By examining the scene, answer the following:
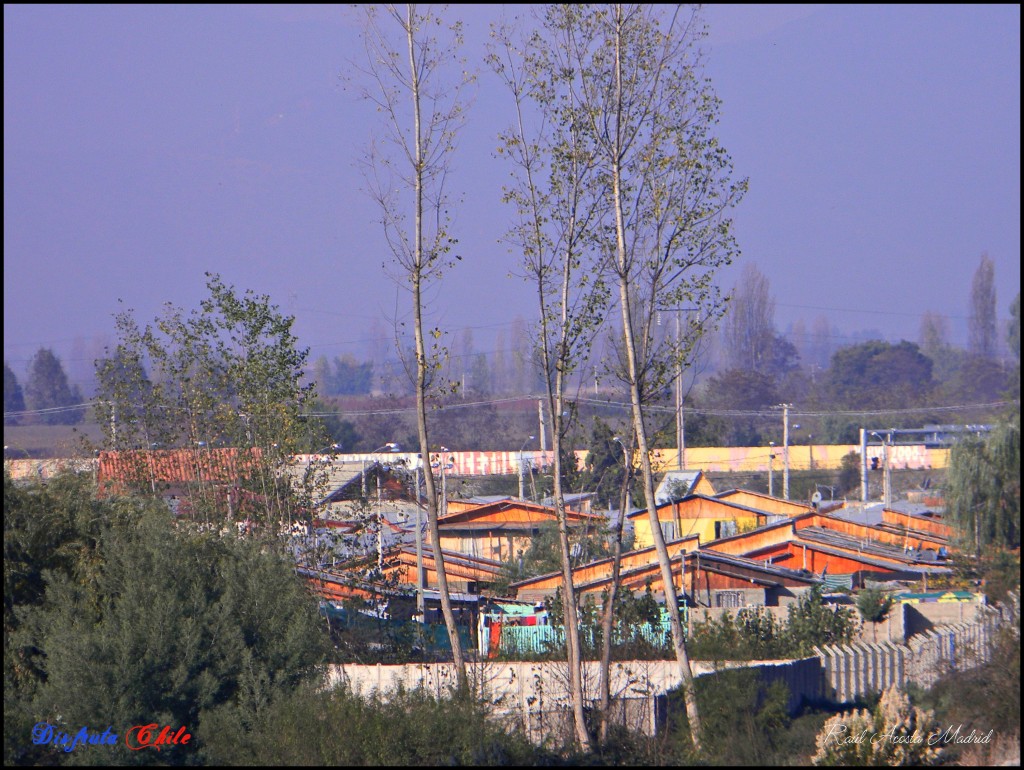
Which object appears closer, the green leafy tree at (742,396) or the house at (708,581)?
the house at (708,581)

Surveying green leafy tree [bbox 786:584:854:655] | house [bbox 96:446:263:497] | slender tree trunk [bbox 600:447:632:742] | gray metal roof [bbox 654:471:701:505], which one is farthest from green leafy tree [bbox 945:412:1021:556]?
gray metal roof [bbox 654:471:701:505]

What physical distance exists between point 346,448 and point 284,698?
39252 millimetres

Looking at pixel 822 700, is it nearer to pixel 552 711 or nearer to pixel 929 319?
pixel 552 711

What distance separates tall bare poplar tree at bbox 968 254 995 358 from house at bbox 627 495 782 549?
5079 cm

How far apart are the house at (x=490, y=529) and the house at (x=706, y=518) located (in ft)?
11.2

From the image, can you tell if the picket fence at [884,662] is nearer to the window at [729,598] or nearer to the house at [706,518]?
the window at [729,598]

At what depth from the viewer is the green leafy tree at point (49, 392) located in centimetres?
3922

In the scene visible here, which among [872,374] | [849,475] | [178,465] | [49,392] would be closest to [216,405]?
[178,465]

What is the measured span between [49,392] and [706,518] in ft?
120

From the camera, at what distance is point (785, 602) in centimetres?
1773

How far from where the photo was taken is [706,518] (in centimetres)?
2925

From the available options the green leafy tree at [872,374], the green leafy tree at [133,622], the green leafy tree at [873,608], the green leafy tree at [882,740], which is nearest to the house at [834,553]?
the green leafy tree at [873,608]

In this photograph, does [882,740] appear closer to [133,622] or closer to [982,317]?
[133,622]

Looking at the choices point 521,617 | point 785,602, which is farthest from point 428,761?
point 785,602
